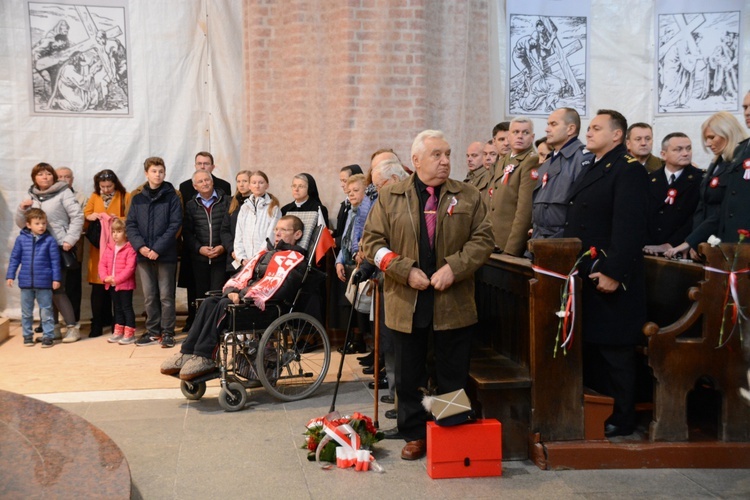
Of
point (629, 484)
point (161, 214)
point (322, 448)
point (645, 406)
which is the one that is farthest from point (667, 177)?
point (161, 214)

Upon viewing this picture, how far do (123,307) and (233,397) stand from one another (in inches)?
113

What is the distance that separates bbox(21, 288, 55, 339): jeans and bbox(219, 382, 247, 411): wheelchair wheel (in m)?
3.01

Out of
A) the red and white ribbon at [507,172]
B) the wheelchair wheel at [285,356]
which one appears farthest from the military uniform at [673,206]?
the wheelchair wheel at [285,356]

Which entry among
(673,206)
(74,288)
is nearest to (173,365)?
(74,288)

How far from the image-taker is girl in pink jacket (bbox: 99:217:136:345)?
24.3ft

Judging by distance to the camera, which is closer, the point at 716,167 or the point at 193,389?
the point at 716,167

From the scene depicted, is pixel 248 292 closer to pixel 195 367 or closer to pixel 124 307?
pixel 195 367

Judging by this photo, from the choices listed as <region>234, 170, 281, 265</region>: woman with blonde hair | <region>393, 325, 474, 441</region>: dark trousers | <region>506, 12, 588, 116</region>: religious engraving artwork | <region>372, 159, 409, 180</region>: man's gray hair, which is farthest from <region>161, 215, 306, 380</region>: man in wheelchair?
<region>506, 12, 588, 116</region>: religious engraving artwork

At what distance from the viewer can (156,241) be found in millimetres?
7305

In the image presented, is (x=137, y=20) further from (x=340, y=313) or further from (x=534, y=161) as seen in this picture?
(x=534, y=161)

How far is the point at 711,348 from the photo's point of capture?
4043 mm

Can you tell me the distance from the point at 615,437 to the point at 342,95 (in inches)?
173

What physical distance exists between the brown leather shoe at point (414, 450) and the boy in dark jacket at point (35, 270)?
4368mm

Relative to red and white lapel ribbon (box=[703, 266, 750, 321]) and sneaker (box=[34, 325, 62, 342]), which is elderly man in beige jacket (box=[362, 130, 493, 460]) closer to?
red and white lapel ribbon (box=[703, 266, 750, 321])
